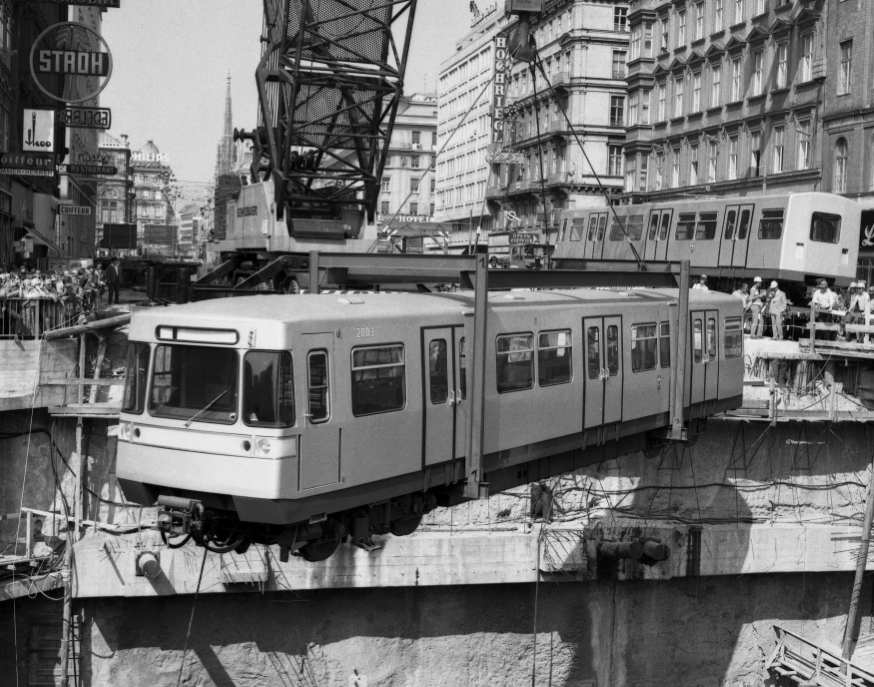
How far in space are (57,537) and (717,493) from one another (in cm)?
1383

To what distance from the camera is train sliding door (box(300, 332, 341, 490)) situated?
42.2ft

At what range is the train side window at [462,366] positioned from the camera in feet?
49.2

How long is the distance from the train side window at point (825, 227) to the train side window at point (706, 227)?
11.9ft

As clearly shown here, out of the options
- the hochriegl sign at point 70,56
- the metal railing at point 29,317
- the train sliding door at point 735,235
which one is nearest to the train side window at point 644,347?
the metal railing at point 29,317

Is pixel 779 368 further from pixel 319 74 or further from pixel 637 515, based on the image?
pixel 319 74

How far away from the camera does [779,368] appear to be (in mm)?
27281

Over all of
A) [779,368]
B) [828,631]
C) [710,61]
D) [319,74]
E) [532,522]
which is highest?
[710,61]

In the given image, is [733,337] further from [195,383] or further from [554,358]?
[195,383]

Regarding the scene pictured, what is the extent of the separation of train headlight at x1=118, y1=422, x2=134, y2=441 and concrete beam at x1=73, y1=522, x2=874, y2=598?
913 centimetres

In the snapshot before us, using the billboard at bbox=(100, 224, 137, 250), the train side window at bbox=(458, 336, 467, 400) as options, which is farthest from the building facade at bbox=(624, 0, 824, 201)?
the billboard at bbox=(100, 224, 137, 250)

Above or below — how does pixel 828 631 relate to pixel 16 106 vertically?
below

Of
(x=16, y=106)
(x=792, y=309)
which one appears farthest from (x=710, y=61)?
(x=16, y=106)

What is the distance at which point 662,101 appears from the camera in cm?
5781

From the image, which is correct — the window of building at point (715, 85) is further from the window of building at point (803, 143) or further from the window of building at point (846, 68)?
the window of building at point (846, 68)
